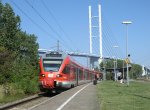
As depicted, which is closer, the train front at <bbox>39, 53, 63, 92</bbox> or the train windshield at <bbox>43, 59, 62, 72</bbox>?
the train front at <bbox>39, 53, 63, 92</bbox>

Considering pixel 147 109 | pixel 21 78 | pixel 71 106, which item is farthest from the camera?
pixel 21 78

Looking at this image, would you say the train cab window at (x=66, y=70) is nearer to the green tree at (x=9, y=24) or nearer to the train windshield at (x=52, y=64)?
the train windshield at (x=52, y=64)

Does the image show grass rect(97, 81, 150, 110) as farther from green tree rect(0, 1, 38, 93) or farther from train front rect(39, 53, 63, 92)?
green tree rect(0, 1, 38, 93)

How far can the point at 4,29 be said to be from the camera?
184ft

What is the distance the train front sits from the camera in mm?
31434

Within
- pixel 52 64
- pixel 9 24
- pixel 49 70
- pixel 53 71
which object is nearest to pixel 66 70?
pixel 52 64

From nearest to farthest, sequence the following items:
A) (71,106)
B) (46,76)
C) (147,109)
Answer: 1. (147,109)
2. (71,106)
3. (46,76)

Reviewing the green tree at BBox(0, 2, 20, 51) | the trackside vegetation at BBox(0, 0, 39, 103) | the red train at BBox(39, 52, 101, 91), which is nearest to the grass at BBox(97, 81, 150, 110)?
the red train at BBox(39, 52, 101, 91)

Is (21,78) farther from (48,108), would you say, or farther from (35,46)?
(35,46)

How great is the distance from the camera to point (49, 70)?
3184 centimetres

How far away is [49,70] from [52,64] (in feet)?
2.50

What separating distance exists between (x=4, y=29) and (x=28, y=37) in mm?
19653

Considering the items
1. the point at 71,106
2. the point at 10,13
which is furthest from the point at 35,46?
the point at 71,106

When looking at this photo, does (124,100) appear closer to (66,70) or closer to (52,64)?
(52,64)
